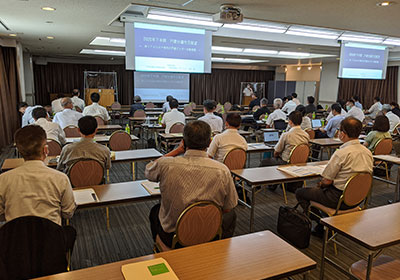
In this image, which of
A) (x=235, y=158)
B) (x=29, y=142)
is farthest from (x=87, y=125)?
(x=235, y=158)

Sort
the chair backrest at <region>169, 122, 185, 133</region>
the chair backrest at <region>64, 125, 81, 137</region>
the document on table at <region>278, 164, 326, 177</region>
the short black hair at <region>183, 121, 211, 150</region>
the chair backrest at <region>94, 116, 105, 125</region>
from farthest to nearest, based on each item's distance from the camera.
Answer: the chair backrest at <region>94, 116, 105, 125</region> < the chair backrest at <region>169, 122, 185, 133</region> < the chair backrest at <region>64, 125, 81, 137</region> < the document on table at <region>278, 164, 326, 177</region> < the short black hair at <region>183, 121, 211, 150</region>

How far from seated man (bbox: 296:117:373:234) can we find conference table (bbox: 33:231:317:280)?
4.87 ft

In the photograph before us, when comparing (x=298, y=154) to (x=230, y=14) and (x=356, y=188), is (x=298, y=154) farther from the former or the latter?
(x=230, y=14)

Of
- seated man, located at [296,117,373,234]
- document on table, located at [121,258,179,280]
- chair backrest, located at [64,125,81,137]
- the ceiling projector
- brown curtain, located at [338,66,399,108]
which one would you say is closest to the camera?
document on table, located at [121,258,179,280]

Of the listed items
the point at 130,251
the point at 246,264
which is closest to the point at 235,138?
the point at 130,251

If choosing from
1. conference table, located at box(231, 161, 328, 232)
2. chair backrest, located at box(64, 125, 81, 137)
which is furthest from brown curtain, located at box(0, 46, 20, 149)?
conference table, located at box(231, 161, 328, 232)

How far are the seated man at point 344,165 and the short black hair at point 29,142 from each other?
2565mm

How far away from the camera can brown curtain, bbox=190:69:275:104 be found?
17109 millimetres

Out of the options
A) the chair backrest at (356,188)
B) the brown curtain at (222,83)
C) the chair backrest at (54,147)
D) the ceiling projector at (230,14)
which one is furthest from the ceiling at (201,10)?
the brown curtain at (222,83)

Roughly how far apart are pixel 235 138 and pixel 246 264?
266cm

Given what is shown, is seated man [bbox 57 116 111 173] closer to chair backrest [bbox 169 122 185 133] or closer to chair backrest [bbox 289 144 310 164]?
chair backrest [bbox 289 144 310 164]

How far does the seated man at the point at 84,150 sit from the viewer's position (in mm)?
3104

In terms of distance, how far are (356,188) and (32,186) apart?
2713mm

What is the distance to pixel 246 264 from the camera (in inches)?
61.7
